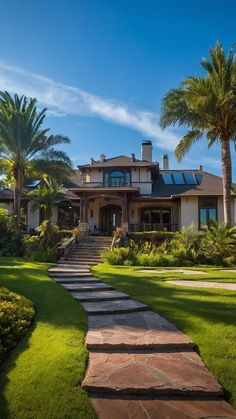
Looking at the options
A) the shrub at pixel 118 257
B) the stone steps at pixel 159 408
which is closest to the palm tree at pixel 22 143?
the shrub at pixel 118 257

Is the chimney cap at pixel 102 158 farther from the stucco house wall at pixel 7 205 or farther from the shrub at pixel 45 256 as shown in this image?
the shrub at pixel 45 256

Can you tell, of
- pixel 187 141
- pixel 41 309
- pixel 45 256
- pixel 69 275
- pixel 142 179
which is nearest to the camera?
pixel 41 309

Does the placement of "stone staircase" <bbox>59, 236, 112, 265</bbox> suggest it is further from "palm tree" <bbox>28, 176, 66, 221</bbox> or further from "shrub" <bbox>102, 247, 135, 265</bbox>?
"palm tree" <bbox>28, 176, 66, 221</bbox>

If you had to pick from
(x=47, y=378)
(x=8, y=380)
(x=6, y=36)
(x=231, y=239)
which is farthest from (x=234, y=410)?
(x=231, y=239)

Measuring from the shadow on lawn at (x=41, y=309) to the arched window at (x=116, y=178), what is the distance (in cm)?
1877

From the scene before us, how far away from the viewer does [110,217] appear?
28.8m

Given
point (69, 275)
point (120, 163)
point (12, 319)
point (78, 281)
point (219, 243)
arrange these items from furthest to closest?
point (120, 163) < point (219, 243) < point (69, 275) < point (78, 281) < point (12, 319)

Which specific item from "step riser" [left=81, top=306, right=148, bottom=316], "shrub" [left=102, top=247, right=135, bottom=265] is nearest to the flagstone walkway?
"step riser" [left=81, top=306, right=148, bottom=316]

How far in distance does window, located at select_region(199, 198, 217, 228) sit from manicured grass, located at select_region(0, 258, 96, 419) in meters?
20.9

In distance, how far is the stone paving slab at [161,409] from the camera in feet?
9.71

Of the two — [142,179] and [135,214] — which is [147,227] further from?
[142,179]

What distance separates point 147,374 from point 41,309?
298 cm

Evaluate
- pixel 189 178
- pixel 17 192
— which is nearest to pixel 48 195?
pixel 17 192

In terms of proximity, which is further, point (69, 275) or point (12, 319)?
point (69, 275)
